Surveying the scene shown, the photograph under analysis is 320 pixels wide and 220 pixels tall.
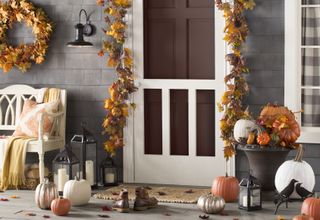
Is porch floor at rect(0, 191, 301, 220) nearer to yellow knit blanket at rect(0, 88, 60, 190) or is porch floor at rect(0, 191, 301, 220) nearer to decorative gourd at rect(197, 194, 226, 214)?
decorative gourd at rect(197, 194, 226, 214)

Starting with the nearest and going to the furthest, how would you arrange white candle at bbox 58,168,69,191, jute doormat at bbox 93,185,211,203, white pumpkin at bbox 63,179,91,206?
white pumpkin at bbox 63,179,91,206 → jute doormat at bbox 93,185,211,203 → white candle at bbox 58,168,69,191

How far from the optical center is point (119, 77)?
8.08 meters

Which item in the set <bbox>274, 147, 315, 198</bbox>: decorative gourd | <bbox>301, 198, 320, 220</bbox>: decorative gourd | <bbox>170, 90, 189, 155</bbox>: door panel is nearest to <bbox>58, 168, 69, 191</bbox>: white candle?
<bbox>170, 90, 189, 155</bbox>: door panel

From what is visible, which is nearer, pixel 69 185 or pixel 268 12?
pixel 69 185

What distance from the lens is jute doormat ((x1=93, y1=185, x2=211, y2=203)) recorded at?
7.19m

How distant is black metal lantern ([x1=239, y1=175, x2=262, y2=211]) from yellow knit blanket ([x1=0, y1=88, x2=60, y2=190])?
2368 mm

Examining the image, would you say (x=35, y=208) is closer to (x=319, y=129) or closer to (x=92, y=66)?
(x=92, y=66)

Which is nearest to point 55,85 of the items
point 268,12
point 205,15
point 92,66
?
point 92,66

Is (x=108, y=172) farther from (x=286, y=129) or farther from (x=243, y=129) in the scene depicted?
(x=286, y=129)

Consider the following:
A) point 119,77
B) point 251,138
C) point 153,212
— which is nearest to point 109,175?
point 119,77

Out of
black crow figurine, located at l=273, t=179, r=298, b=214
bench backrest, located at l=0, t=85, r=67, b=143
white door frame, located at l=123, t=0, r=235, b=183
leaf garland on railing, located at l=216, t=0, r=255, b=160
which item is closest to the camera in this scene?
black crow figurine, located at l=273, t=179, r=298, b=214

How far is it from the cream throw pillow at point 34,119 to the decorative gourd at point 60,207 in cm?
151

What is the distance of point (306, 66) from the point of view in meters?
→ 7.64

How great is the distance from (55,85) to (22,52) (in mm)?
A: 506
